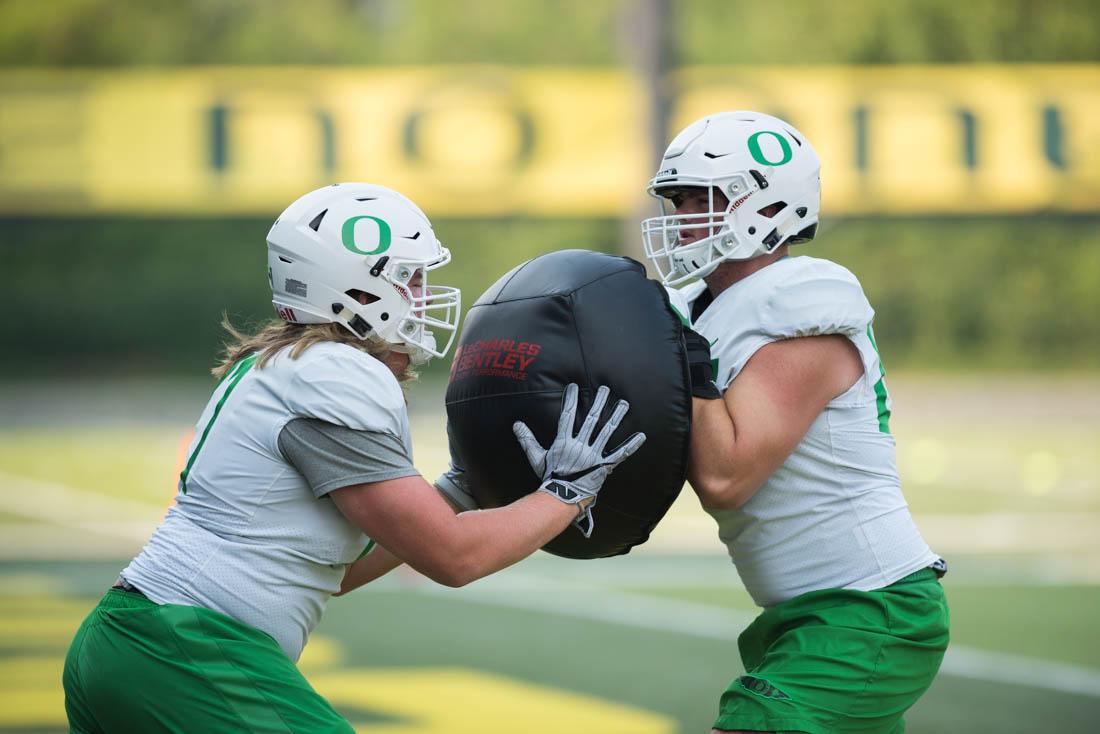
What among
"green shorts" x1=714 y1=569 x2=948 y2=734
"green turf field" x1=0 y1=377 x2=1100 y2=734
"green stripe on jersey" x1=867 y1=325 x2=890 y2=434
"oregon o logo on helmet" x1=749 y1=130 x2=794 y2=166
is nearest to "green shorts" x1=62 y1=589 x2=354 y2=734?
"green shorts" x1=714 y1=569 x2=948 y2=734

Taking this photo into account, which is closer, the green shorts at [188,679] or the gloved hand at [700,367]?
the green shorts at [188,679]

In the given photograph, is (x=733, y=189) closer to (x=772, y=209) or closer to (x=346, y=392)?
(x=772, y=209)

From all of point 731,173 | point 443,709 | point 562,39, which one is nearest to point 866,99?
point 562,39

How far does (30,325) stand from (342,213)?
2337cm

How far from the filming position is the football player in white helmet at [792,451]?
129 inches

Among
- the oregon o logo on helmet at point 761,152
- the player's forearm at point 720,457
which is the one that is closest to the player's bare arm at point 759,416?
the player's forearm at point 720,457

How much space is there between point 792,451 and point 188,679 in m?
1.40

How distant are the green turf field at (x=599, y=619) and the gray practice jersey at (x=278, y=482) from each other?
9.54ft

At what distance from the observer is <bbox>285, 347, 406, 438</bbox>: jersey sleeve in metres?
2.96

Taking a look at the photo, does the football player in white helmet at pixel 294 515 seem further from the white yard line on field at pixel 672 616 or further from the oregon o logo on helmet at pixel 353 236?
the white yard line on field at pixel 672 616

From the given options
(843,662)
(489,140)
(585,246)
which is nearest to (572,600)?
(843,662)

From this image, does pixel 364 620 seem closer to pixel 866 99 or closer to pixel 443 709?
pixel 443 709

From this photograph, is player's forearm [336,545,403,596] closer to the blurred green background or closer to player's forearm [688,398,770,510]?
player's forearm [688,398,770,510]

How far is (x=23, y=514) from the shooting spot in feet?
38.8
